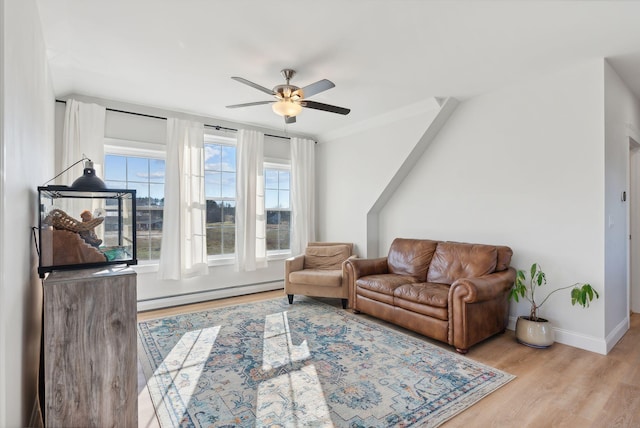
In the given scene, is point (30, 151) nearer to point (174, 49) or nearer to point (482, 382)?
point (174, 49)

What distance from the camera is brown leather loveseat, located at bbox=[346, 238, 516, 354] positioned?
9.26 feet

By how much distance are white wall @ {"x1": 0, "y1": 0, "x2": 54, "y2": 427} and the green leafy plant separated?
3.63m

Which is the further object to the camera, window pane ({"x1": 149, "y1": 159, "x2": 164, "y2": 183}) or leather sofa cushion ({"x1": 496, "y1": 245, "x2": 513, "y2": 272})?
window pane ({"x1": 149, "y1": 159, "x2": 164, "y2": 183})

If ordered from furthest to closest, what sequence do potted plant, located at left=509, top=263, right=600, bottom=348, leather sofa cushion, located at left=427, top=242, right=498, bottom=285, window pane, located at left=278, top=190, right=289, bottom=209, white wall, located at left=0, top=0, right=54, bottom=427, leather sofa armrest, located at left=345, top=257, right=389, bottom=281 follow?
window pane, located at left=278, top=190, right=289, bottom=209 < leather sofa armrest, located at left=345, top=257, right=389, bottom=281 < leather sofa cushion, located at left=427, top=242, right=498, bottom=285 < potted plant, located at left=509, top=263, right=600, bottom=348 < white wall, located at left=0, top=0, right=54, bottom=427

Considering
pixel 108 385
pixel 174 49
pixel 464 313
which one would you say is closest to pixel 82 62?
pixel 174 49

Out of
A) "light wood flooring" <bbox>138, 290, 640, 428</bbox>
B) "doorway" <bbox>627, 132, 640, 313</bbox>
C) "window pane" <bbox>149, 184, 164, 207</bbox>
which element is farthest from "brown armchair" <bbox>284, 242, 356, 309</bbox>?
"doorway" <bbox>627, 132, 640, 313</bbox>

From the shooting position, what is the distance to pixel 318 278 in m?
4.11

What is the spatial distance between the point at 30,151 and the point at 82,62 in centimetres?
146

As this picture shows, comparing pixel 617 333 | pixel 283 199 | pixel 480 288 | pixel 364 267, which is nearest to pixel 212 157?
pixel 283 199

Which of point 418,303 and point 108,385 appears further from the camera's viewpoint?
point 418,303

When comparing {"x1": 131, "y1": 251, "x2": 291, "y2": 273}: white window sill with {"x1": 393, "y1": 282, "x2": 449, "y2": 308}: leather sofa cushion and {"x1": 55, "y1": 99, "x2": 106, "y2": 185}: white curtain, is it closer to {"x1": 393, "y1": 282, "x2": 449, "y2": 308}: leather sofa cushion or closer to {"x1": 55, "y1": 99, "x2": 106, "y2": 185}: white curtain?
{"x1": 55, "y1": 99, "x2": 106, "y2": 185}: white curtain

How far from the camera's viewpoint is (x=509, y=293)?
325 centimetres

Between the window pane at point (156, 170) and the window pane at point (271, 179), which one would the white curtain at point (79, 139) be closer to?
the window pane at point (156, 170)

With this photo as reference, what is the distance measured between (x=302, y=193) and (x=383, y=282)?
2.34 metres
